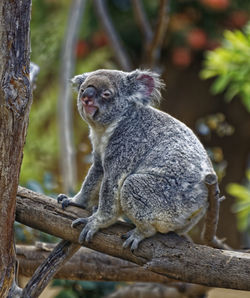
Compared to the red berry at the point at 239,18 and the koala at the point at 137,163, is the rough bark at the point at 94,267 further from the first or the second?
the red berry at the point at 239,18

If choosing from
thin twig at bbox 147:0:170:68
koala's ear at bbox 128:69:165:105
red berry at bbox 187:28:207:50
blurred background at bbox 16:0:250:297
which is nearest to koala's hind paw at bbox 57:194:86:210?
koala's ear at bbox 128:69:165:105

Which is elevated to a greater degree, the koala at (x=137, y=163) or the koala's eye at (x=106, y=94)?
the koala's eye at (x=106, y=94)

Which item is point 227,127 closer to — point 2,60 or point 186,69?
point 186,69

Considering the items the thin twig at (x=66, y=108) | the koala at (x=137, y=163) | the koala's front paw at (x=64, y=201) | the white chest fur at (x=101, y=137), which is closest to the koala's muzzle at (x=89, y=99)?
the koala at (x=137, y=163)

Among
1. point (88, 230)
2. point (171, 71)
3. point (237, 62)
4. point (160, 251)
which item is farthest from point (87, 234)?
point (171, 71)

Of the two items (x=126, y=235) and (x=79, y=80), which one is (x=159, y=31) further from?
(x=126, y=235)

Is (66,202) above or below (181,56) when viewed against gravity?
below

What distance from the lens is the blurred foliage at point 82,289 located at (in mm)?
4488

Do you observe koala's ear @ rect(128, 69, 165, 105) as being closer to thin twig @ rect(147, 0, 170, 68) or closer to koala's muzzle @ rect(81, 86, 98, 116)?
koala's muzzle @ rect(81, 86, 98, 116)

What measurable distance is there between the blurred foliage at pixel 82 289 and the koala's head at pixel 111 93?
1.70 m

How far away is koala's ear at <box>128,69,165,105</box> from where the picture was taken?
3342 mm

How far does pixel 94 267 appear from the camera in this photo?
374 centimetres

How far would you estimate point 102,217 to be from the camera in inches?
117

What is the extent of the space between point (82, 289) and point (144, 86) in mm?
1985
